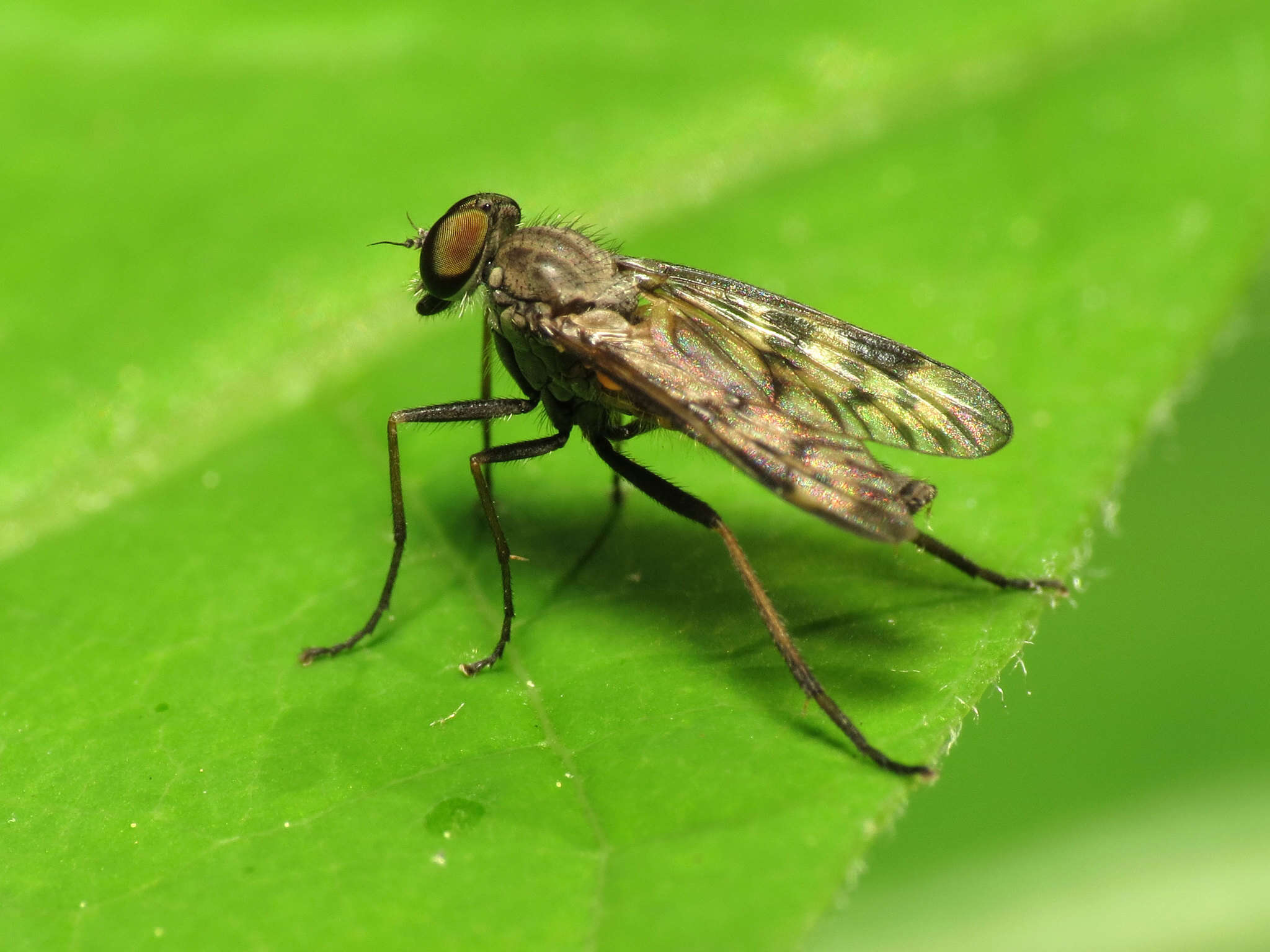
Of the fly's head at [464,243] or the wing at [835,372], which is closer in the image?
the wing at [835,372]

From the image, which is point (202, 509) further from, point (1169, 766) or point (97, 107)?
point (1169, 766)

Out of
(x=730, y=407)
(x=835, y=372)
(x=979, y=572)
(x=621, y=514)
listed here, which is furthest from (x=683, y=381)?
(x=979, y=572)

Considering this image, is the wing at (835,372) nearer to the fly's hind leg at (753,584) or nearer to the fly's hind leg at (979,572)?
the fly's hind leg at (979,572)

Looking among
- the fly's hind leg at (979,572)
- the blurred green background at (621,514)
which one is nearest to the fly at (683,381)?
the fly's hind leg at (979,572)

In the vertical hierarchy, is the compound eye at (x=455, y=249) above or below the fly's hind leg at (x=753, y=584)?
above

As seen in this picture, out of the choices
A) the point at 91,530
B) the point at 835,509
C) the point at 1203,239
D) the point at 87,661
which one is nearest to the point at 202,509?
the point at 91,530

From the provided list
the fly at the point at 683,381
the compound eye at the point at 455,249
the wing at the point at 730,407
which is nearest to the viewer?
the wing at the point at 730,407

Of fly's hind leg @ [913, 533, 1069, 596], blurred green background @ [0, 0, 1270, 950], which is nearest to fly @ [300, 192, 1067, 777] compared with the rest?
fly's hind leg @ [913, 533, 1069, 596]

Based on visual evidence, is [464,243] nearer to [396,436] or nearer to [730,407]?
[396,436]
